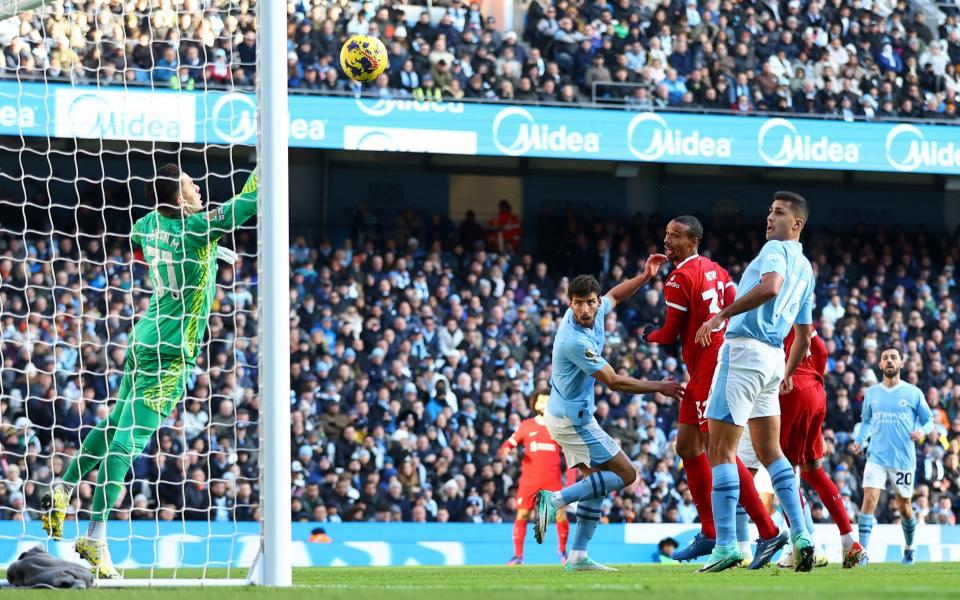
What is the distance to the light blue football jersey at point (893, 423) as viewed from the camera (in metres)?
12.6

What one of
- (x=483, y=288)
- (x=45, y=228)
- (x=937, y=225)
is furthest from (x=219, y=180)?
(x=937, y=225)

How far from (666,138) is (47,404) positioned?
30.2ft

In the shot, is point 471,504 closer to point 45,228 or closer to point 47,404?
point 47,404

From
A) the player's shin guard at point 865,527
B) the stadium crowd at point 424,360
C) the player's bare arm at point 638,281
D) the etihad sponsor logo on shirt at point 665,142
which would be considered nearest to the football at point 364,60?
the stadium crowd at point 424,360

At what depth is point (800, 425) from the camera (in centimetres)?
906

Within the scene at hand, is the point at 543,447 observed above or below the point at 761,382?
below

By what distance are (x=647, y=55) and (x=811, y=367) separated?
1156cm

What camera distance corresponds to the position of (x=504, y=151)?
19141 mm

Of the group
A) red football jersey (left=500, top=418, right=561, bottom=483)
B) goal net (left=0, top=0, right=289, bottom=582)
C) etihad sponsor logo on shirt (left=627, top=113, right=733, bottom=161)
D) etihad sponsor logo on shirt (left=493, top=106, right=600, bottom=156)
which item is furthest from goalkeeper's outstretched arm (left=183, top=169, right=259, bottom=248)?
etihad sponsor logo on shirt (left=627, top=113, right=733, bottom=161)

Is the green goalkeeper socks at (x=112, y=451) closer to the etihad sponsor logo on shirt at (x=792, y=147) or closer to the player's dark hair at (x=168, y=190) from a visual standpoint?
the player's dark hair at (x=168, y=190)

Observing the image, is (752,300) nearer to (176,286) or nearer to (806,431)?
(806,431)

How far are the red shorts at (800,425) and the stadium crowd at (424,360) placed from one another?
20.4 ft

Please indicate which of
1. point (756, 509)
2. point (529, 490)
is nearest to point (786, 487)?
point (756, 509)

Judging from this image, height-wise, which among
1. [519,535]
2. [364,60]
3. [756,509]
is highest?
[364,60]
